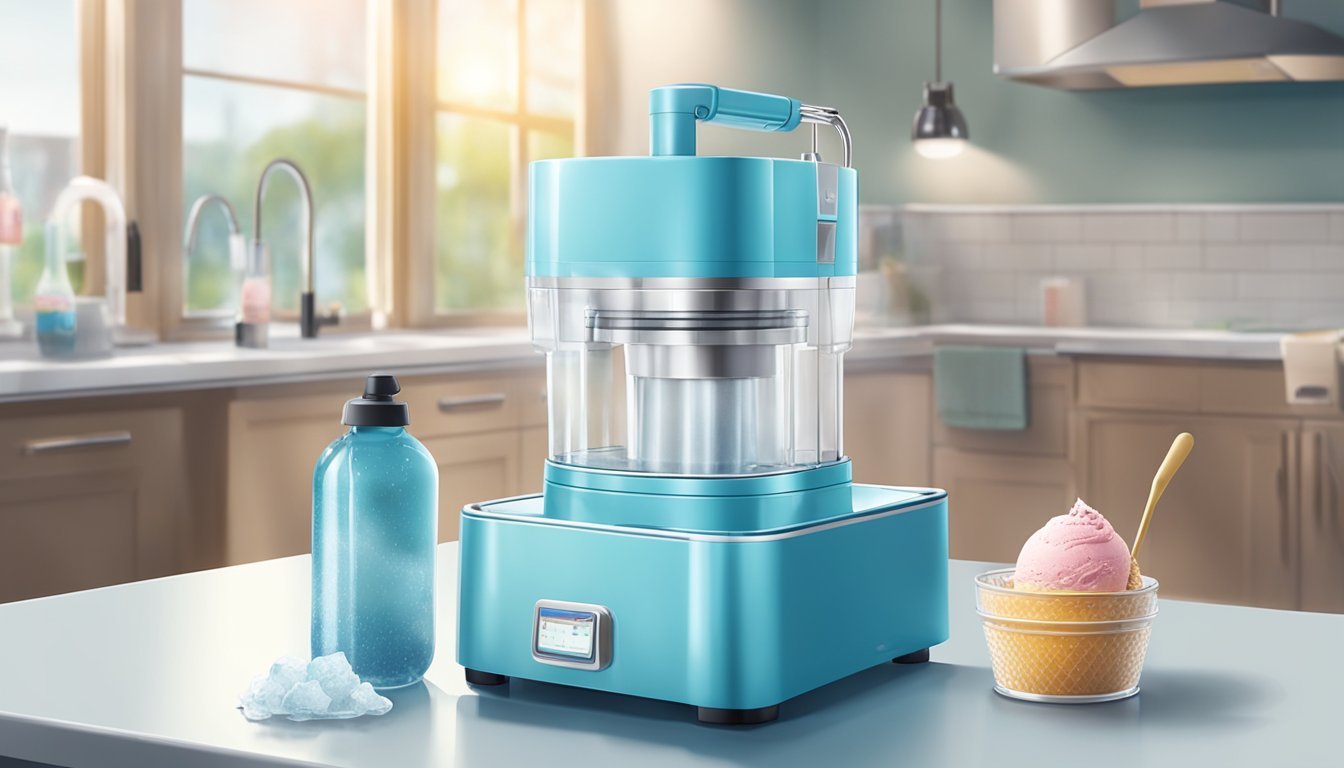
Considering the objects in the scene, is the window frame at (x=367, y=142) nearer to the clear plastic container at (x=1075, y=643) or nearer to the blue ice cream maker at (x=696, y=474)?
the blue ice cream maker at (x=696, y=474)

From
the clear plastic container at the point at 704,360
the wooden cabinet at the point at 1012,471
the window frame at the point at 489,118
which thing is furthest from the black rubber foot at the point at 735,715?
the wooden cabinet at the point at 1012,471

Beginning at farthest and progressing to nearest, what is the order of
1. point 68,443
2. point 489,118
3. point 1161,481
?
point 489,118
point 68,443
point 1161,481

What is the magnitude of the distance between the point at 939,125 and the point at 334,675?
13.6ft

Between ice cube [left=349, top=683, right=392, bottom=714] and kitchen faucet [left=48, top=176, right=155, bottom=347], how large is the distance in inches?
95.1

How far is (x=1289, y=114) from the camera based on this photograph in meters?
4.67

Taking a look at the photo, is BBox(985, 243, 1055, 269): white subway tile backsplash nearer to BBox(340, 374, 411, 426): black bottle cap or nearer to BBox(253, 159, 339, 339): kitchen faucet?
BBox(253, 159, 339, 339): kitchen faucet

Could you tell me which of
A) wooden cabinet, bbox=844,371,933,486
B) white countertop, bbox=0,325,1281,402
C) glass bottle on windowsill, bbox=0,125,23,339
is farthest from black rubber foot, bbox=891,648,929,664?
wooden cabinet, bbox=844,371,933,486

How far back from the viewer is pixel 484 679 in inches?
39.4

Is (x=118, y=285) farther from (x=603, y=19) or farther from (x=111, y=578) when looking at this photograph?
(x=603, y=19)

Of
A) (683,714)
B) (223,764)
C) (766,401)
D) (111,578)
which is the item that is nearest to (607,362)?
(766,401)

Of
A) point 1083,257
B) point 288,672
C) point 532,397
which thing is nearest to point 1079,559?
point 288,672

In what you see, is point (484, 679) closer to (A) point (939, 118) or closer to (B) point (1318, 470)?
(B) point (1318, 470)

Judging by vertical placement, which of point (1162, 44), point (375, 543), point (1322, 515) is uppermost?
point (1162, 44)

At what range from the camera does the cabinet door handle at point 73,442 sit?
2.66m
